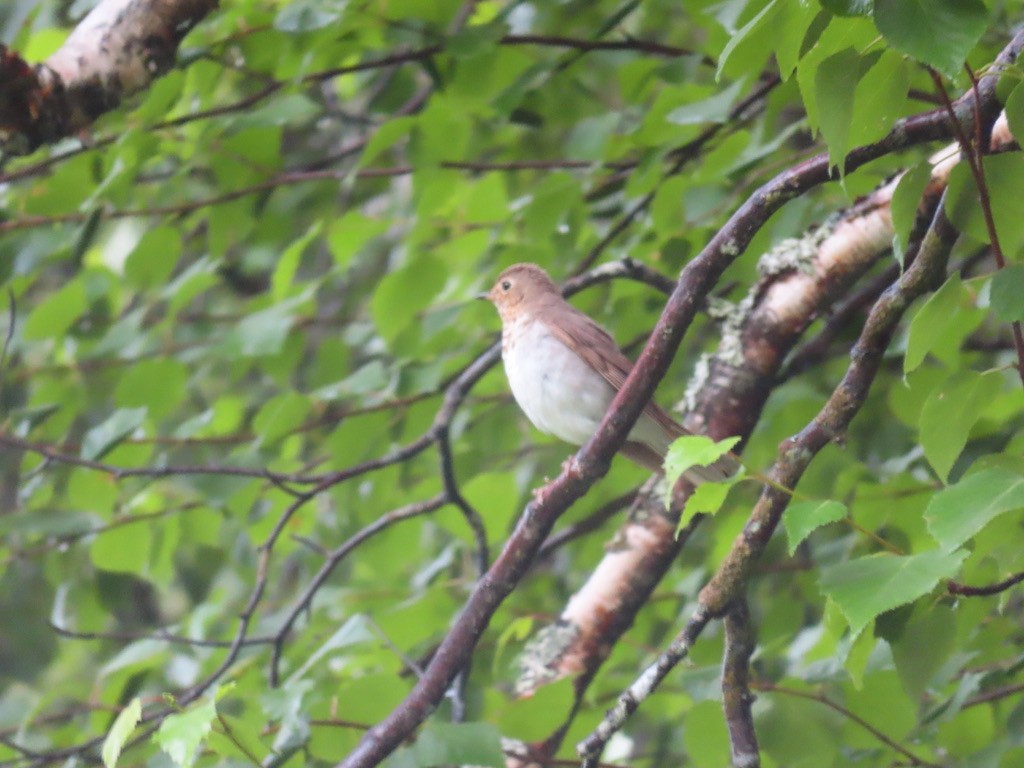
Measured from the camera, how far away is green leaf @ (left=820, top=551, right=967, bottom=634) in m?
1.63

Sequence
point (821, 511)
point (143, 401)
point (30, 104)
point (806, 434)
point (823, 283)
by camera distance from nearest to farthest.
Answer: point (821, 511) → point (806, 434) → point (30, 104) → point (823, 283) → point (143, 401)

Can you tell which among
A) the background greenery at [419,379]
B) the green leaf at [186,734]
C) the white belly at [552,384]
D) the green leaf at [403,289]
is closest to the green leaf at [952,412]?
the background greenery at [419,379]

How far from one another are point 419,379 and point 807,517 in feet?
7.15

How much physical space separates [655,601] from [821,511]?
108 inches

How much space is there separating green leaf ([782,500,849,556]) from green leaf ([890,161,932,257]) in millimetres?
491

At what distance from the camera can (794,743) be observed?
106 inches

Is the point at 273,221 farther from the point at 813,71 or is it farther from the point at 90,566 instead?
the point at 813,71

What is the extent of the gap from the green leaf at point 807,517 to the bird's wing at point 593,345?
1.98 m

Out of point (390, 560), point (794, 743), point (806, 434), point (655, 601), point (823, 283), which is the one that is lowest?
point (655, 601)

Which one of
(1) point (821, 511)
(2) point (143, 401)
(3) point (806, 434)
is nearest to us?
(1) point (821, 511)

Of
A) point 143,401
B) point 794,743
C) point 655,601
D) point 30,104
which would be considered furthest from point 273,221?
point 794,743

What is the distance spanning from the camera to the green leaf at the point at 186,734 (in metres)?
1.94

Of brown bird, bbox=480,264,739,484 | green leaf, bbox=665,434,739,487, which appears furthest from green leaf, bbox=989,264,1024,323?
brown bird, bbox=480,264,739,484

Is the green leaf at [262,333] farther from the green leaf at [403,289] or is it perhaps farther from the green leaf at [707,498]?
the green leaf at [707,498]
